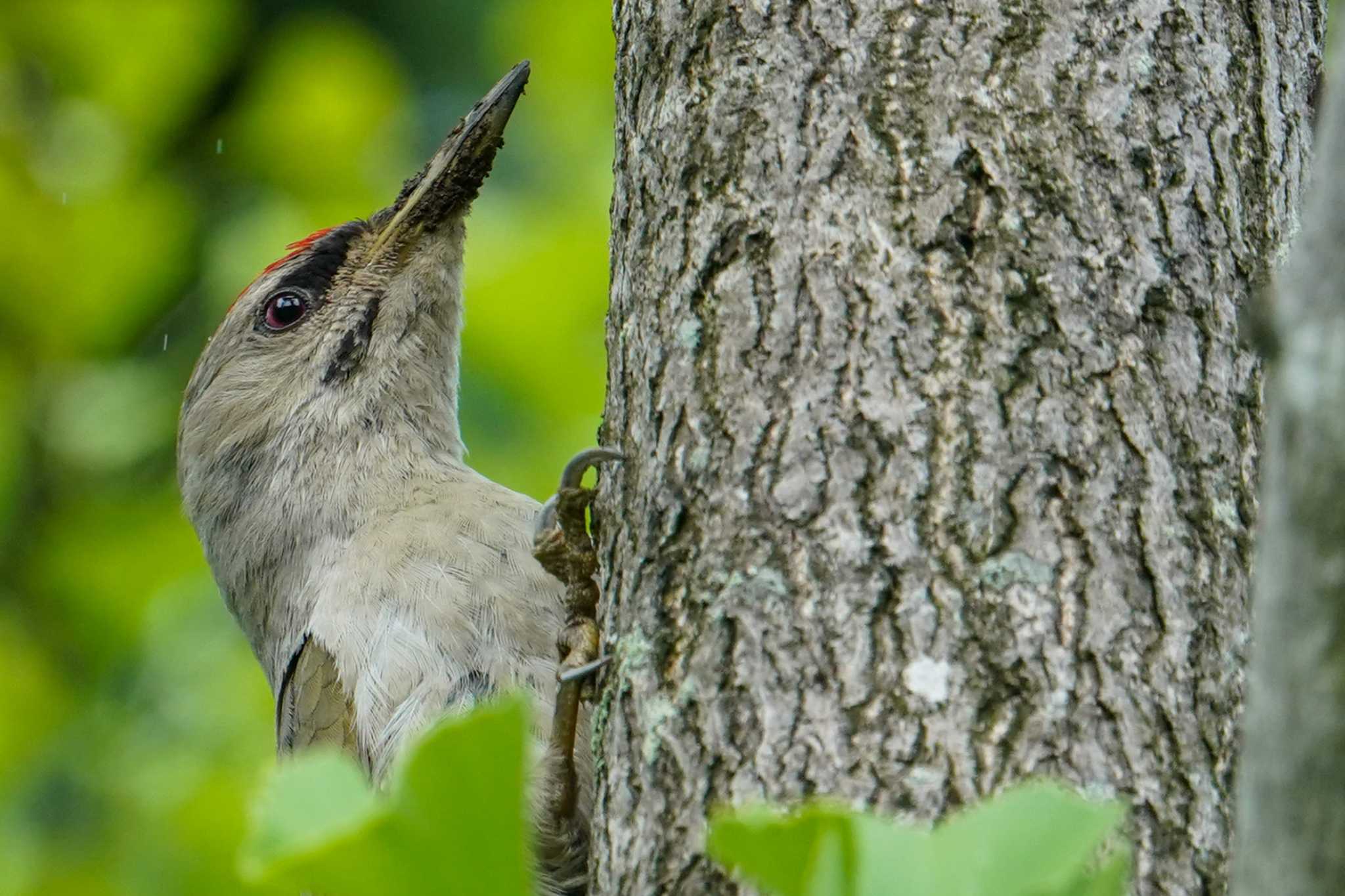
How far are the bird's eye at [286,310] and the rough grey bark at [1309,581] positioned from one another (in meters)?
4.16

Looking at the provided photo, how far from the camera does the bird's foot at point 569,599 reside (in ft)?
9.79

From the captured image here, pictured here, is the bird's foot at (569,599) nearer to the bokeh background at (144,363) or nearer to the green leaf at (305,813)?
the green leaf at (305,813)

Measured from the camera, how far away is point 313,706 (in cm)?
382

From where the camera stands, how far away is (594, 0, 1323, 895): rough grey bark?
1964 millimetres

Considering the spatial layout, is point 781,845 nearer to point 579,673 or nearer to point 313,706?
point 579,673

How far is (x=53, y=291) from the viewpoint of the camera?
17.6ft

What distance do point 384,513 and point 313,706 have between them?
566 millimetres

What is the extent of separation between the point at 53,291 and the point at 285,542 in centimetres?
170

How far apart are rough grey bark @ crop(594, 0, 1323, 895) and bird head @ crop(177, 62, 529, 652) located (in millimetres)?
2051

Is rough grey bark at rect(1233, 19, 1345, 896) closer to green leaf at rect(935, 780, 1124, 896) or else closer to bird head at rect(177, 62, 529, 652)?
green leaf at rect(935, 780, 1124, 896)

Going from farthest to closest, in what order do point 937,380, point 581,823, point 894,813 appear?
point 581,823
point 937,380
point 894,813

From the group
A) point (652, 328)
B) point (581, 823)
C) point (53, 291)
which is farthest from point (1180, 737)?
point (53, 291)

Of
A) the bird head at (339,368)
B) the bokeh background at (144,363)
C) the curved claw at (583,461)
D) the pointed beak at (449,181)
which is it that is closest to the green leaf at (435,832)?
the curved claw at (583,461)

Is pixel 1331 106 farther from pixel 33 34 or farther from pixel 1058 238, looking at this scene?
pixel 33 34
